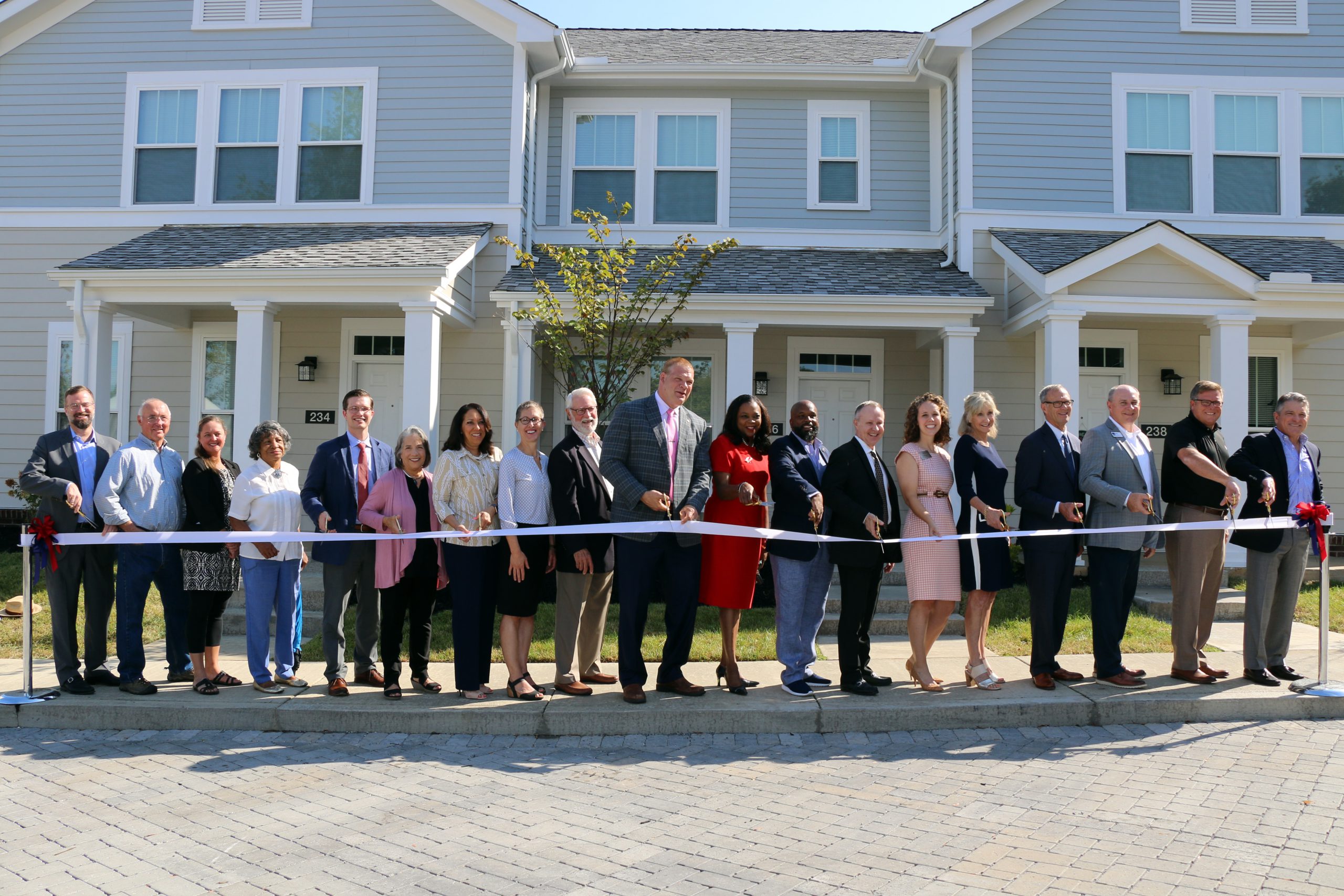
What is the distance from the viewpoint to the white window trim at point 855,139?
1350 centimetres

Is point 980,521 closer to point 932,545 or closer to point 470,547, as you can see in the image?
point 932,545

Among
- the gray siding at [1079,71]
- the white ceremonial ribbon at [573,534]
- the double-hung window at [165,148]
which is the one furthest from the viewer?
the double-hung window at [165,148]

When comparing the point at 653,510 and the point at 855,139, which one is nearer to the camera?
the point at 653,510

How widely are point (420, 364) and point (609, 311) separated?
2.24 m

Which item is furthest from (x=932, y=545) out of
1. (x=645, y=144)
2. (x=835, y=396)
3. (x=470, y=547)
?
(x=645, y=144)

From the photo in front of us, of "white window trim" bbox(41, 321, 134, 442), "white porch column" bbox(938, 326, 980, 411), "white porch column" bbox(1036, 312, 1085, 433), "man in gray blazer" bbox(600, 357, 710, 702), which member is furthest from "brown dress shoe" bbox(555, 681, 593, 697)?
"white window trim" bbox(41, 321, 134, 442)

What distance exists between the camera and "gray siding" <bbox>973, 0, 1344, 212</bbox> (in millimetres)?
12578

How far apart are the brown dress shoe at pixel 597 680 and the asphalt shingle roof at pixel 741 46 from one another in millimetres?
9287

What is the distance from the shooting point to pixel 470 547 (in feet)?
20.4

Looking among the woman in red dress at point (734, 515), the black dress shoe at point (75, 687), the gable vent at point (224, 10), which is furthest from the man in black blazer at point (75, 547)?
the gable vent at point (224, 10)

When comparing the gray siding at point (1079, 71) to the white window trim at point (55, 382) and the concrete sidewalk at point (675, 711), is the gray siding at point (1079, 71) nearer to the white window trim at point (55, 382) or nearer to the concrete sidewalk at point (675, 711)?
the concrete sidewalk at point (675, 711)

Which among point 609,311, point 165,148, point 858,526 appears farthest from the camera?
point 165,148

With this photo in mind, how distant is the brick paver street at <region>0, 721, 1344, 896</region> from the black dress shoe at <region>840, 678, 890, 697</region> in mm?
466

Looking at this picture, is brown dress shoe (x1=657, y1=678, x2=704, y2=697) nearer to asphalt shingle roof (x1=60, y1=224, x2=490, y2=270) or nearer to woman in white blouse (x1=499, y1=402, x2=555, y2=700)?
woman in white blouse (x1=499, y1=402, x2=555, y2=700)
